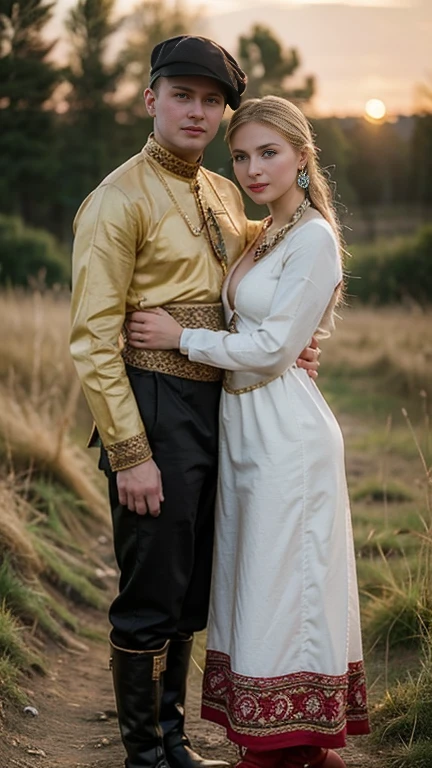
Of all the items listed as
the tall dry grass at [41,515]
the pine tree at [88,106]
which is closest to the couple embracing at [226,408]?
the tall dry grass at [41,515]

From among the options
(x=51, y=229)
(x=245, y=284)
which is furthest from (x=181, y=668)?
(x=51, y=229)

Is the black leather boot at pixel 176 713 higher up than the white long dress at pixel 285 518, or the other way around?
the white long dress at pixel 285 518

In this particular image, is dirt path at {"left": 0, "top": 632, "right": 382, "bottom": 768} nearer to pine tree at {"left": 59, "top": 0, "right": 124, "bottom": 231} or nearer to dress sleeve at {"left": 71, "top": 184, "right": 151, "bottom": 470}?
dress sleeve at {"left": 71, "top": 184, "right": 151, "bottom": 470}

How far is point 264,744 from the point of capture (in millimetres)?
2758

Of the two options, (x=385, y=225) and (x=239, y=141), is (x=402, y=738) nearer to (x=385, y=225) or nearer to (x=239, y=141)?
(x=239, y=141)

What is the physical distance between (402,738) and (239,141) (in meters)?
1.91

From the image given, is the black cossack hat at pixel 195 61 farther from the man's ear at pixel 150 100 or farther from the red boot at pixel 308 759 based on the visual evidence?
the red boot at pixel 308 759

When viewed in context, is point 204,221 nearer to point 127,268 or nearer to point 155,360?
point 127,268

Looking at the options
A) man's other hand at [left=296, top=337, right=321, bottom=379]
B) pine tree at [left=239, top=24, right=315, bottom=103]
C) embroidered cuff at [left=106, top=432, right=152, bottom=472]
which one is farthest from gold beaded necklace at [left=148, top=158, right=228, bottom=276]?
pine tree at [left=239, top=24, right=315, bottom=103]

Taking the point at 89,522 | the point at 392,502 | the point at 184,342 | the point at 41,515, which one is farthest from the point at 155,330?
the point at 392,502

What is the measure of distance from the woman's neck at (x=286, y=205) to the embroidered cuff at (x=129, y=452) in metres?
0.74

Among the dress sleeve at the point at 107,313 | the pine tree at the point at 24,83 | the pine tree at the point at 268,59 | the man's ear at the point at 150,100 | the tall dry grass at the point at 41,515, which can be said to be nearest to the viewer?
the dress sleeve at the point at 107,313

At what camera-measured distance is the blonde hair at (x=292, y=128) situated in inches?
109

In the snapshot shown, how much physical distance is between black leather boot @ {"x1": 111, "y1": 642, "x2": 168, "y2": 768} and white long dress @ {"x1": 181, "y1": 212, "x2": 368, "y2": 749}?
8.6 inches
